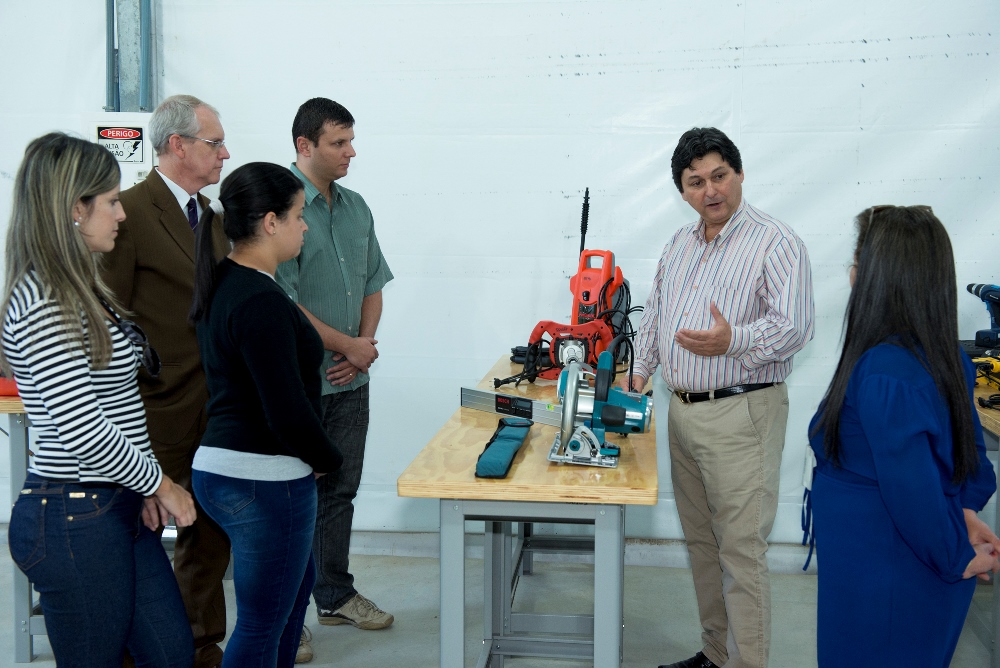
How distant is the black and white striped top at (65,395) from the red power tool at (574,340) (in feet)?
4.29

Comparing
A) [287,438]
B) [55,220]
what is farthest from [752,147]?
[55,220]

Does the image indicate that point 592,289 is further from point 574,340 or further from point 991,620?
point 991,620

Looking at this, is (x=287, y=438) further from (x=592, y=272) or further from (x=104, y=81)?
(x=104, y=81)

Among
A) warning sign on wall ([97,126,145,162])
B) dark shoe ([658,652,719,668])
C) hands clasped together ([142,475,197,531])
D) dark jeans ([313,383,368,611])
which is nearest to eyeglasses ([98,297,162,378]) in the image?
hands clasped together ([142,475,197,531])

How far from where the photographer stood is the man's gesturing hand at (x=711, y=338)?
2.12 meters

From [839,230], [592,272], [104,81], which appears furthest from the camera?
[104,81]

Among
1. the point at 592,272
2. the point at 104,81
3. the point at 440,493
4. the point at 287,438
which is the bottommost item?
the point at 440,493

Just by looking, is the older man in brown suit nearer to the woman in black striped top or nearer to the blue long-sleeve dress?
the woman in black striped top

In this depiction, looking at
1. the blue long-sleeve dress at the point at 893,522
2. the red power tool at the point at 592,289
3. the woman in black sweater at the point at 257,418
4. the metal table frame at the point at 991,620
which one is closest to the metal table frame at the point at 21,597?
the woman in black sweater at the point at 257,418

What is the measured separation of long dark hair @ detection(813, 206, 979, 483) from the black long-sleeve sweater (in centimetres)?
102

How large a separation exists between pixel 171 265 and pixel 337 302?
66 cm

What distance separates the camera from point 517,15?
134 inches

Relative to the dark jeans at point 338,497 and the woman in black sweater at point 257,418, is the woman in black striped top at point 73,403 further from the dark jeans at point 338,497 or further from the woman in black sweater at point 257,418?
the dark jeans at point 338,497

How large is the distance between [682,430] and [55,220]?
169 centimetres
